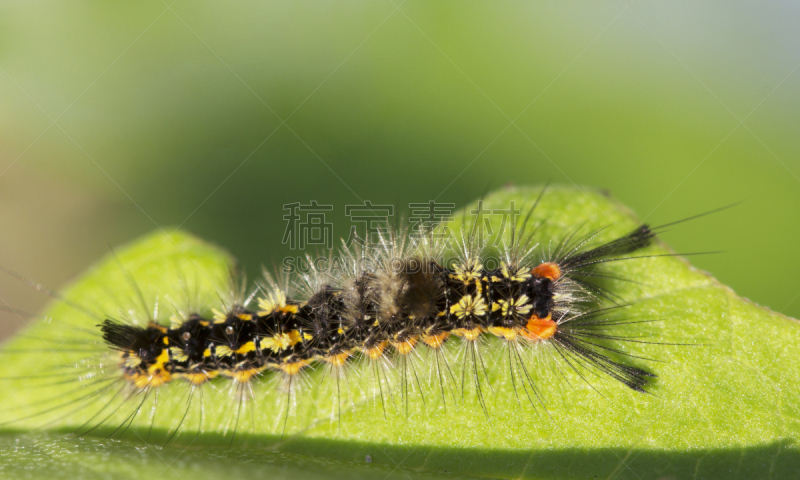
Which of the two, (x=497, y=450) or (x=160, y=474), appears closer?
(x=160, y=474)

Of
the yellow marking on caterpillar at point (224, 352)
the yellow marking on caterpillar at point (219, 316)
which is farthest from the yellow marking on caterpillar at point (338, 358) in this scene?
the yellow marking on caterpillar at point (219, 316)

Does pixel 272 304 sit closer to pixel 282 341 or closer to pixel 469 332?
pixel 282 341

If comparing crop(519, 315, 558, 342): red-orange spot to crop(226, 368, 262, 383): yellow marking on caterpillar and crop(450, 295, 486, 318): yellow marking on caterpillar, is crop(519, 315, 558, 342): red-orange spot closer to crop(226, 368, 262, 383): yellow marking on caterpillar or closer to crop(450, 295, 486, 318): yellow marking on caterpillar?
crop(450, 295, 486, 318): yellow marking on caterpillar

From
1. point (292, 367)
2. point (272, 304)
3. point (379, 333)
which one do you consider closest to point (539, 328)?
point (379, 333)

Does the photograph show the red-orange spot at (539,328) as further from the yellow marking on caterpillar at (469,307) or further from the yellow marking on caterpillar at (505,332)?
the yellow marking on caterpillar at (469,307)

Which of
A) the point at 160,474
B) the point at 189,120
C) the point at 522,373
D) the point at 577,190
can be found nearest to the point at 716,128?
the point at 577,190

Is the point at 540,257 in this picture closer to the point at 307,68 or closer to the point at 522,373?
the point at 522,373

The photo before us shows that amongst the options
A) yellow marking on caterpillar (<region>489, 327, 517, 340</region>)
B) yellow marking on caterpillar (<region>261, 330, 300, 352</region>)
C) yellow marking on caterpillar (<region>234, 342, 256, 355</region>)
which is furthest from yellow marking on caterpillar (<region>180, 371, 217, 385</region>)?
yellow marking on caterpillar (<region>489, 327, 517, 340</region>)
